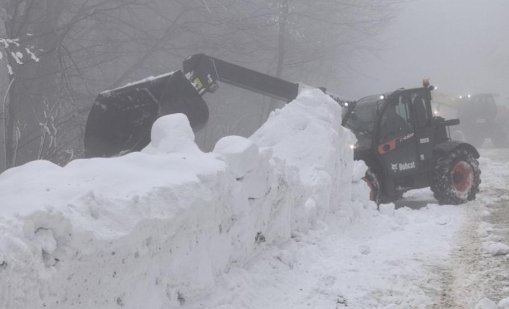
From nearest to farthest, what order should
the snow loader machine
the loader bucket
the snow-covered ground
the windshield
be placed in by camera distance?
the snow-covered ground
the loader bucket
the snow loader machine
the windshield

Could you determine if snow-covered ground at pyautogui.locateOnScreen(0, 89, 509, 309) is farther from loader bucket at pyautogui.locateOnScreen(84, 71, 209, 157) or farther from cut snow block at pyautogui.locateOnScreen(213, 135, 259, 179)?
loader bucket at pyautogui.locateOnScreen(84, 71, 209, 157)

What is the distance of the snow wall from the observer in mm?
3039

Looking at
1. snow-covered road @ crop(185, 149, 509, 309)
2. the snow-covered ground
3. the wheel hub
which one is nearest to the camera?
the snow-covered ground

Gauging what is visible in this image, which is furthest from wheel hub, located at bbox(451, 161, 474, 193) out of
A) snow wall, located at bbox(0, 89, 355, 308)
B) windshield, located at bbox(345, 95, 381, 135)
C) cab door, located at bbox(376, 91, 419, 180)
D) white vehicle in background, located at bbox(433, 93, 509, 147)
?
white vehicle in background, located at bbox(433, 93, 509, 147)

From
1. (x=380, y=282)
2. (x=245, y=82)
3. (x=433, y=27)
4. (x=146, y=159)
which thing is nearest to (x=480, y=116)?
(x=245, y=82)

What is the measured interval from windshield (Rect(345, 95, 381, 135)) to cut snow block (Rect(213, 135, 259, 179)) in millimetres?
4720

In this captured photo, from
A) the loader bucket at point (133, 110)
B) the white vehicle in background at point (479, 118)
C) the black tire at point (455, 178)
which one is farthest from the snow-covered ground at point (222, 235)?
the white vehicle in background at point (479, 118)

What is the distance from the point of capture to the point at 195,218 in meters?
4.16

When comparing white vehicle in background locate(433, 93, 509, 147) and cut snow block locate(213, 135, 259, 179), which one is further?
white vehicle in background locate(433, 93, 509, 147)

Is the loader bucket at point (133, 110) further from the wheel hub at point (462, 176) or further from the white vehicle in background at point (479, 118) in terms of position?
the white vehicle in background at point (479, 118)

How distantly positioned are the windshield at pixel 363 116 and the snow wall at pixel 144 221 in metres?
3.58

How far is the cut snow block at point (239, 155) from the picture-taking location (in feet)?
16.4

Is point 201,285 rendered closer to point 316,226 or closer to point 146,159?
point 146,159

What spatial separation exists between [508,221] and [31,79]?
9.30 metres
